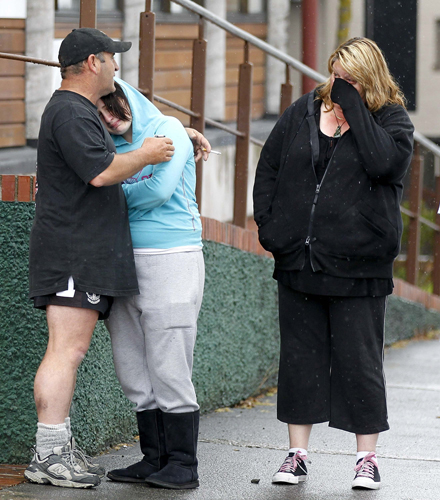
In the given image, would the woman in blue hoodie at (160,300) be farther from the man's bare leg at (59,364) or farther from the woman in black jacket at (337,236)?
the woman in black jacket at (337,236)

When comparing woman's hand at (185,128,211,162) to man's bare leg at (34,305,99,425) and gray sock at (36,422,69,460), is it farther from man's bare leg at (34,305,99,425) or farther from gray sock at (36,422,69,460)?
gray sock at (36,422,69,460)

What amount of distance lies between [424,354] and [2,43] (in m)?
4.35

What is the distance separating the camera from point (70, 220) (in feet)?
12.1

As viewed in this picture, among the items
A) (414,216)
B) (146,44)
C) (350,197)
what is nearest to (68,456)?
(350,197)

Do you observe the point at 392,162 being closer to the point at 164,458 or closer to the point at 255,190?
the point at 255,190

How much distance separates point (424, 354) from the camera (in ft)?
27.8

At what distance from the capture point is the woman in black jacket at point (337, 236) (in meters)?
3.96

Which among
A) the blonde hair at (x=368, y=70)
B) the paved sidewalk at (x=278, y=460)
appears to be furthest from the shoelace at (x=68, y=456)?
the blonde hair at (x=368, y=70)

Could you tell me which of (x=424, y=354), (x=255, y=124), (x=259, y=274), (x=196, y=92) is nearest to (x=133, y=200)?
(x=196, y=92)

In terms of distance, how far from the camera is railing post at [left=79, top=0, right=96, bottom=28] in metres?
4.58

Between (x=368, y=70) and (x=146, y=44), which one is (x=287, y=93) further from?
(x=368, y=70)

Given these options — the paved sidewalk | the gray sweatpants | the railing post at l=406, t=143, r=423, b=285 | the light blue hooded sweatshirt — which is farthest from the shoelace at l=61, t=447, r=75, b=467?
the railing post at l=406, t=143, r=423, b=285

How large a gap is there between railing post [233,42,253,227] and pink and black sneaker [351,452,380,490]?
254 centimetres

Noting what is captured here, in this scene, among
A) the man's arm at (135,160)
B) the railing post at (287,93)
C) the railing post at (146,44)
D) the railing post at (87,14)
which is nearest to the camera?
the man's arm at (135,160)
